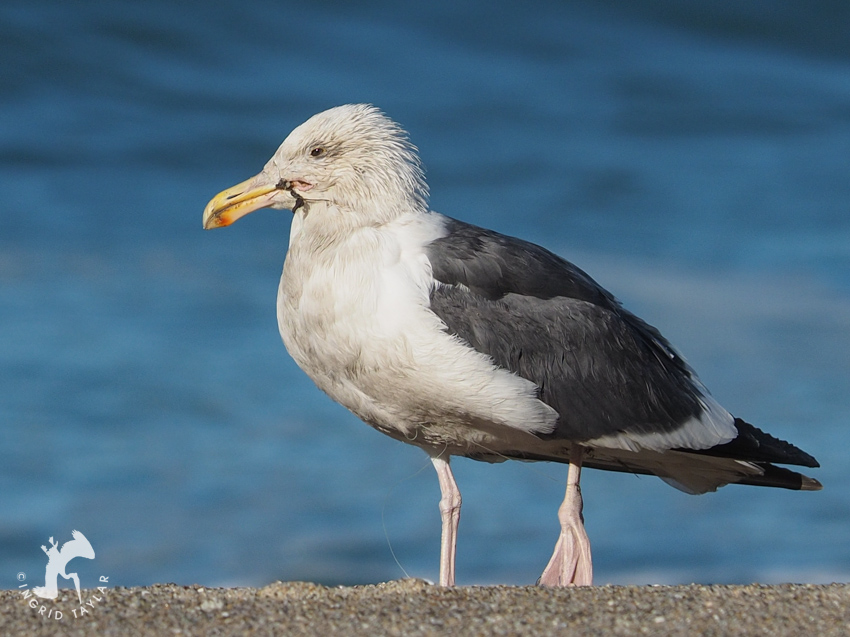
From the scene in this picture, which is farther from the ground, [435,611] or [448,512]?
[448,512]

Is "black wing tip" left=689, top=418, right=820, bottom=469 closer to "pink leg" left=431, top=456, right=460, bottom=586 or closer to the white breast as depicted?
→ the white breast

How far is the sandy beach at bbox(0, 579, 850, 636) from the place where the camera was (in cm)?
591

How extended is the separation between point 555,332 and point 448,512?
1.62 meters

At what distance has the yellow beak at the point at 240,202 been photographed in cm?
813

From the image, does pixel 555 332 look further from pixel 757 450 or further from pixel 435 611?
pixel 435 611

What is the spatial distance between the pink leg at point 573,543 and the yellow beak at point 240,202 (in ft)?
9.28

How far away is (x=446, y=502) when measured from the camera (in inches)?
333

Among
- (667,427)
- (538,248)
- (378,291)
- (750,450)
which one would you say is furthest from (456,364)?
(750,450)

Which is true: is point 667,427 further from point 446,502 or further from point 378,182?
point 378,182

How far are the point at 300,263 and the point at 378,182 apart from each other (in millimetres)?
796

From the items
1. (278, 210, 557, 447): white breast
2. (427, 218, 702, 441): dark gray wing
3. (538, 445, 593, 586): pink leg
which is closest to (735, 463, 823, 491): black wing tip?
(427, 218, 702, 441): dark gray wing

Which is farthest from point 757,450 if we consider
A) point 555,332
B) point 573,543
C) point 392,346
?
point 392,346

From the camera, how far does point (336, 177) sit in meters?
8.02

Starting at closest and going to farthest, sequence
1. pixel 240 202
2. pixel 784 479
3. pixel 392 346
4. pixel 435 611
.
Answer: pixel 435 611
pixel 392 346
pixel 240 202
pixel 784 479
